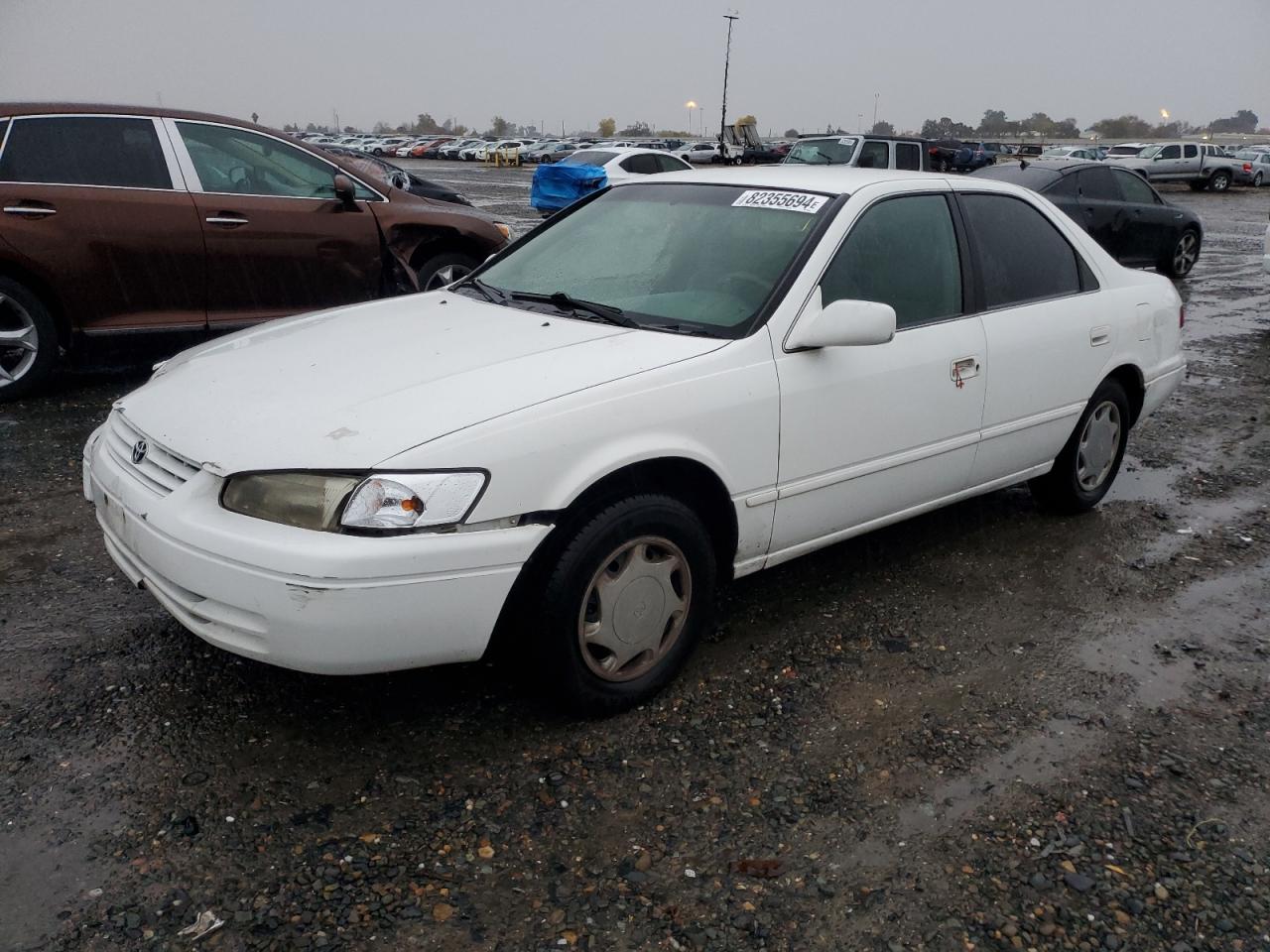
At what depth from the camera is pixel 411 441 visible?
257 cm

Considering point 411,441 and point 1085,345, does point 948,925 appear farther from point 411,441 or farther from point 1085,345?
point 1085,345

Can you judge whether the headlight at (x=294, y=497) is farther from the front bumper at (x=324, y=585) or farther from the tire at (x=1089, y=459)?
the tire at (x=1089, y=459)

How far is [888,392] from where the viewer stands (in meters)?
3.52

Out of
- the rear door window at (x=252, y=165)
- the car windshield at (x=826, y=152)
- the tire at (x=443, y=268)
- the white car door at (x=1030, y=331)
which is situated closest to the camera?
the white car door at (x=1030, y=331)

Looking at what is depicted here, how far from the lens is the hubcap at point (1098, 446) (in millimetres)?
4658

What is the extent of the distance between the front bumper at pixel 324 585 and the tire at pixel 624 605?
0.16 meters

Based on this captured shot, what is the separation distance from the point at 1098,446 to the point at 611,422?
2.94 meters

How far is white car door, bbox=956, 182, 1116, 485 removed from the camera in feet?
13.2

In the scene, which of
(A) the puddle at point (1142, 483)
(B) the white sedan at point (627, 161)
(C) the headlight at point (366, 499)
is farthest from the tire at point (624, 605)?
(B) the white sedan at point (627, 161)

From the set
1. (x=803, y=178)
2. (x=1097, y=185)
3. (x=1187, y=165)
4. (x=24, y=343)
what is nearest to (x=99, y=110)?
(x=24, y=343)

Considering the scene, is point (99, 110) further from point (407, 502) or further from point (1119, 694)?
point (1119, 694)

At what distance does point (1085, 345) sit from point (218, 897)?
382cm

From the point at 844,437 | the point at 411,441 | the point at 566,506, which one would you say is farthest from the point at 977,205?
the point at 411,441

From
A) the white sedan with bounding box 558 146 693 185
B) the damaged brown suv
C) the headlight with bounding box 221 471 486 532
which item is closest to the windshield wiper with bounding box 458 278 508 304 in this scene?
the headlight with bounding box 221 471 486 532
